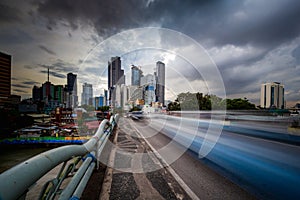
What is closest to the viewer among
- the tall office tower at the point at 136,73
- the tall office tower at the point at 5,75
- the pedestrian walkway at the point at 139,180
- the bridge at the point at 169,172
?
the bridge at the point at 169,172

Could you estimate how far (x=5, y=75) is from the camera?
266 inches

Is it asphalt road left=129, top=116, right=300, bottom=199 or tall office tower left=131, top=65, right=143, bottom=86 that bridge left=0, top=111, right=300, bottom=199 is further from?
tall office tower left=131, top=65, right=143, bottom=86

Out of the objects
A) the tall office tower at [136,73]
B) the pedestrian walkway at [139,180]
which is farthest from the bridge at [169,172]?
the tall office tower at [136,73]

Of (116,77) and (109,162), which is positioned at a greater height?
(116,77)

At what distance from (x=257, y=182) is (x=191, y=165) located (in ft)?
4.43

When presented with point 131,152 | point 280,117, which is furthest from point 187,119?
point 131,152

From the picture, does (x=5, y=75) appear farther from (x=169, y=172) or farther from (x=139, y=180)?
(x=169, y=172)

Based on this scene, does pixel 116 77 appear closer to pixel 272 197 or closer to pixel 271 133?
pixel 272 197

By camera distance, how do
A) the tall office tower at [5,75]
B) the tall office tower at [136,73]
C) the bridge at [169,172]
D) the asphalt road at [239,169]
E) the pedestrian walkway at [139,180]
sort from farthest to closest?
the tall office tower at [136,73] → the tall office tower at [5,75] → the asphalt road at [239,169] → the pedestrian walkway at [139,180] → the bridge at [169,172]

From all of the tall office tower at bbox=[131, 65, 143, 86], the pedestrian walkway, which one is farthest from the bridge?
the tall office tower at bbox=[131, 65, 143, 86]

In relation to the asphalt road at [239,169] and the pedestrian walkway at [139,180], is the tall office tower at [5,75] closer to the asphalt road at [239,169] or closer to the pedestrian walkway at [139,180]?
the pedestrian walkway at [139,180]

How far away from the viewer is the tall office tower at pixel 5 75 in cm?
578

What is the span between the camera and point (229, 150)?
5.12 meters

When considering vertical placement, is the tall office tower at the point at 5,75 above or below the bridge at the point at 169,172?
above
